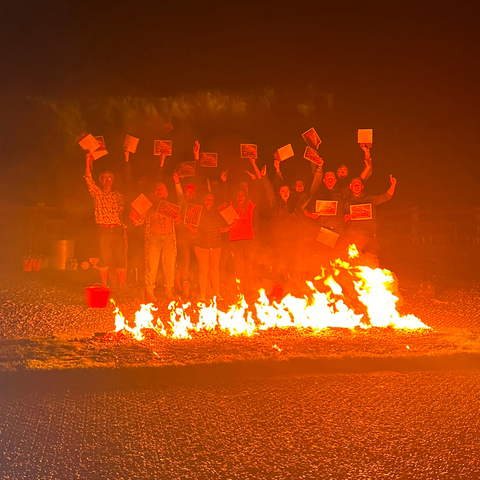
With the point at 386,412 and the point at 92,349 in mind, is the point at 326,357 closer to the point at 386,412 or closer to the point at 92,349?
the point at 386,412

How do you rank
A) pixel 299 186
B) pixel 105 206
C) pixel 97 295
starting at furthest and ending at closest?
pixel 299 186, pixel 105 206, pixel 97 295

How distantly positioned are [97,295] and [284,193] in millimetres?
3668

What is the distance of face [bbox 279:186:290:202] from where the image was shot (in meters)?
9.05

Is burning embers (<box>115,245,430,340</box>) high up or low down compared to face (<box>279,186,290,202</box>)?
down

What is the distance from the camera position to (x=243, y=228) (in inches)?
353

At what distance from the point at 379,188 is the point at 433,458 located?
37.8 feet

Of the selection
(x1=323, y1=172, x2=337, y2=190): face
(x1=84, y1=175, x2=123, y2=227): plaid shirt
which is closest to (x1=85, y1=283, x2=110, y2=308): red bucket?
(x1=84, y1=175, x2=123, y2=227): plaid shirt

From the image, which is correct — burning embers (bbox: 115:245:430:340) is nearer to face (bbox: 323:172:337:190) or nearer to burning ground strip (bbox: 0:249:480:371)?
burning ground strip (bbox: 0:249:480:371)

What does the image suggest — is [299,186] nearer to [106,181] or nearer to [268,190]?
[268,190]

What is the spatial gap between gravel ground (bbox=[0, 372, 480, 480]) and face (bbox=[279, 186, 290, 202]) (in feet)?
15.6

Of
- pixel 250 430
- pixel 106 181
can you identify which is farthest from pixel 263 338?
pixel 106 181

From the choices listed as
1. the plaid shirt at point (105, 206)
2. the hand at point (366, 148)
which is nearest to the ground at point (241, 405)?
the plaid shirt at point (105, 206)

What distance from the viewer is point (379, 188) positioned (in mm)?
14062

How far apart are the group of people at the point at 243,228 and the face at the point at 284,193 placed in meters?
0.02
